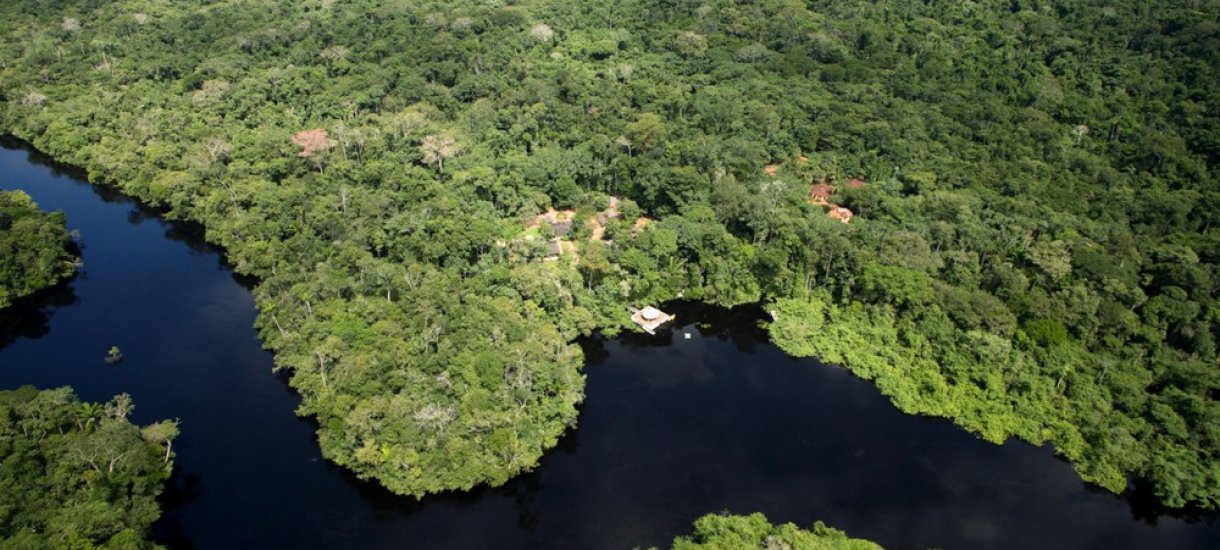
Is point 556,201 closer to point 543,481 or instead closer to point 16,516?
point 543,481

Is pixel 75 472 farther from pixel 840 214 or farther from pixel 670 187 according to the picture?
pixel 840 214

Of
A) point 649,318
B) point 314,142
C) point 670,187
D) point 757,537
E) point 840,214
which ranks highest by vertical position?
point 670,187

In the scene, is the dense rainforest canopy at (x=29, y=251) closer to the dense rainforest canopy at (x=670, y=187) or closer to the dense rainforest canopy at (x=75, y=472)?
the dense rainforest canopy at (x=670, y=187)

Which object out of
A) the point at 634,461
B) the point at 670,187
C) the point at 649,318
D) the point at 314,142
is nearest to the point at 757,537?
the point at 634,461

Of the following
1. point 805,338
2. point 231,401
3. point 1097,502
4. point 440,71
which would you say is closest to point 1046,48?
point 805,338

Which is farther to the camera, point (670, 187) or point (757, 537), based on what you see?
point (670, 187)

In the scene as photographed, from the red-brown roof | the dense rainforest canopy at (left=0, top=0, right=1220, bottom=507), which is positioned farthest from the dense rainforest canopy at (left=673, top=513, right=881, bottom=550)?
the red-brown roof

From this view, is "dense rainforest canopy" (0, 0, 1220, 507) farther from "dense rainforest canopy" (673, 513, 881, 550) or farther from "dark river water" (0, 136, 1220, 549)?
"dense rainforest canopy" (673, 513, 881, 550)
